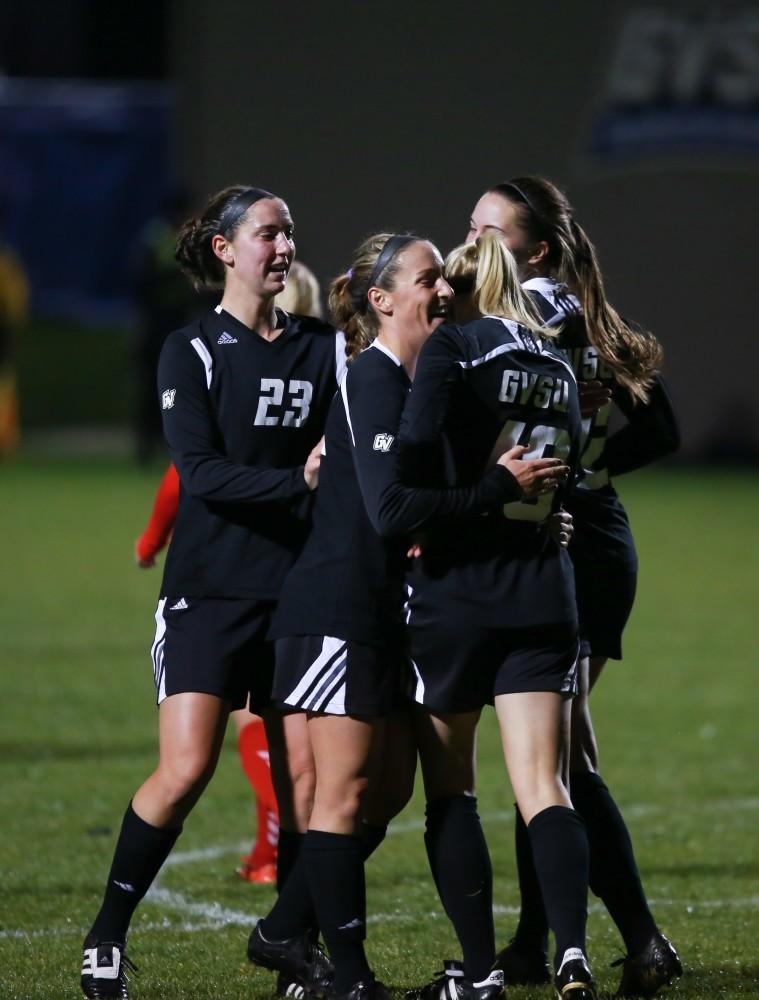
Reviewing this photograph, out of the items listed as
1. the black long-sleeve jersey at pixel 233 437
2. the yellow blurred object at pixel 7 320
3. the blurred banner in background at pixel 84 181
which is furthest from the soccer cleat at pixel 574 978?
the blurred banner in background at pixel 84 181

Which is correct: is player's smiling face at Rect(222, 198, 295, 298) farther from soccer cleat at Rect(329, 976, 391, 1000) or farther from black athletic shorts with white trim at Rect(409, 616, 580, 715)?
soccer cleat at Rect(329, 976, 391, 1000)

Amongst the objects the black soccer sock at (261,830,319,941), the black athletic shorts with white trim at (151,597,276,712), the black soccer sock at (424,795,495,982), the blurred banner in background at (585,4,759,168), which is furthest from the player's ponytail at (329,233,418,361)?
the blurred banner in background at (585,4,759,168)

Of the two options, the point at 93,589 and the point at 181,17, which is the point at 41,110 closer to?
the point at 181,17

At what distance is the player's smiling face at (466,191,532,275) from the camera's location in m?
4.58

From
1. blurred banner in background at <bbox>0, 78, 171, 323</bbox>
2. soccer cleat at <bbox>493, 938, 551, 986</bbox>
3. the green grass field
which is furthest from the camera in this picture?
blurred banner in background at <bbox>0, 78, 171, 323</bbox>

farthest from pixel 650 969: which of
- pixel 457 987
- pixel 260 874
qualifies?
pixel 260 874

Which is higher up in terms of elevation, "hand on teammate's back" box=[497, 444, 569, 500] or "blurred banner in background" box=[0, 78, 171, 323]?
"hand on teammate's back" box=[497, 444, 569, 500]

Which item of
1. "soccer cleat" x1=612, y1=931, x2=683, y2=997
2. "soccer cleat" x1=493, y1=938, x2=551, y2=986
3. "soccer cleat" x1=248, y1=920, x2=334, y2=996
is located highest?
"soccer cleat" x1=612, y1=931, x2=683, y2=997

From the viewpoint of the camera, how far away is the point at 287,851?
4.85 meters

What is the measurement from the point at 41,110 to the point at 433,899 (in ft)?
67.8

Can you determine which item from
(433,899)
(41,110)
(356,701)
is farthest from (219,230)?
(41,110)

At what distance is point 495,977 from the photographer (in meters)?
4.28

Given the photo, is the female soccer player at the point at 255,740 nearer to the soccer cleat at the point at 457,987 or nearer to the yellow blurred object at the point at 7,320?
the soccer cleat at the point at 457,987

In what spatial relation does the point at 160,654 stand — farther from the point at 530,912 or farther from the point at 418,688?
the point at 530,912
